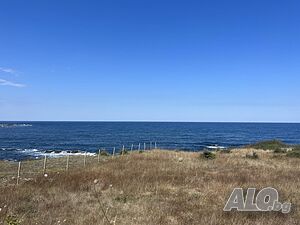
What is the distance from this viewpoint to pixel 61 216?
11.0 meters

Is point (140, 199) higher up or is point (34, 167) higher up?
point (140, 199)

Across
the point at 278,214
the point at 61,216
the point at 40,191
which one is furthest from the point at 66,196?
the point at 278,214

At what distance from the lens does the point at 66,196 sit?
14.6 m

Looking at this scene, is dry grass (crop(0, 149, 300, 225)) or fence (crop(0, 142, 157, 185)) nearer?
dry grass (crop(0, 149, 300, 225))

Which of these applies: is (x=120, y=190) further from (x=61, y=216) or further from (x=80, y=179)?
(x=61, y=216)

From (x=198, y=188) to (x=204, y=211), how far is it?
15.8 feet

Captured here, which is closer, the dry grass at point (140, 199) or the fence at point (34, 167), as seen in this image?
the dry grass at point (140, 199)

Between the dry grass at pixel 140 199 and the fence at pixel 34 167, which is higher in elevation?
the dry grass at pixel 140 199

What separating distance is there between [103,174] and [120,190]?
4.91 meters

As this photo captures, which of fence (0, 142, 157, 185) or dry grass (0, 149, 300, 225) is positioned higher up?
dry grass (0, 149, 300, 225)

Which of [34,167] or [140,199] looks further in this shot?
[34,167]

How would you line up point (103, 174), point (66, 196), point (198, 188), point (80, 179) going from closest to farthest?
point (66, 196) → point (198, 188) → point (80, 179) → point (103, 174)

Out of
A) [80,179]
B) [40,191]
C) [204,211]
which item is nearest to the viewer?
[204,211]

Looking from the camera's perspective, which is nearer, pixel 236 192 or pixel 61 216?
pixel 61 216
